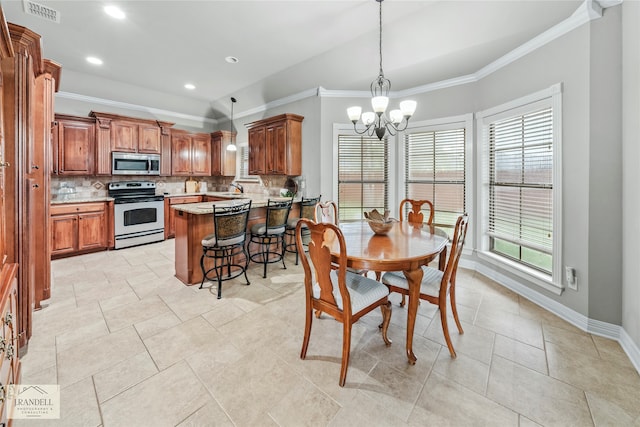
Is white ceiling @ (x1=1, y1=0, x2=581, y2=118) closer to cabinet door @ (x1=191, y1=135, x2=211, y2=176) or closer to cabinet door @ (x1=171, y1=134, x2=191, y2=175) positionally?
cabinet door @ (x1=171, y1=134, x2=191, y2=175)

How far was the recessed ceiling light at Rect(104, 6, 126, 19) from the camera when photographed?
285cm

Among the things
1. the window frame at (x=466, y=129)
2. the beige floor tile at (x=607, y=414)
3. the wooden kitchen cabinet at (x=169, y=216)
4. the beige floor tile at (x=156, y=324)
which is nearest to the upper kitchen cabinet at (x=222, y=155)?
the wooden kitchen cabinet at (x=169, y=216)

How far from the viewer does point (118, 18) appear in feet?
9.91

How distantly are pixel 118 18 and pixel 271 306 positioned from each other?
361 cm

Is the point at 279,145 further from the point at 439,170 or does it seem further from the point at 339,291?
the point at 339,291

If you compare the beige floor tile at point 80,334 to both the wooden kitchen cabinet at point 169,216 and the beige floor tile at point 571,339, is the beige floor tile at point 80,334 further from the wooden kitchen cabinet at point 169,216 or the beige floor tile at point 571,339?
the beige floor tile at point 571,339

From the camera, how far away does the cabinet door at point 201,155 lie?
6.30 m

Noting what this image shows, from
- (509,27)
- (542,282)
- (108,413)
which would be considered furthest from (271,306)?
(509,27)

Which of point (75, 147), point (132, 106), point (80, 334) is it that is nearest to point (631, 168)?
point (80, 334)

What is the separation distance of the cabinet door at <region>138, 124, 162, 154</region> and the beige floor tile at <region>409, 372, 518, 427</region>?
6.08 meters

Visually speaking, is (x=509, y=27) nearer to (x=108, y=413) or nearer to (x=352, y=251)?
(x=352, y=251)

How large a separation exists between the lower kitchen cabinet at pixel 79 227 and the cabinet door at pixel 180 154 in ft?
5.46

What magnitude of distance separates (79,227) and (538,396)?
6.01 m

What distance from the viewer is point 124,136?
511 centimetres
